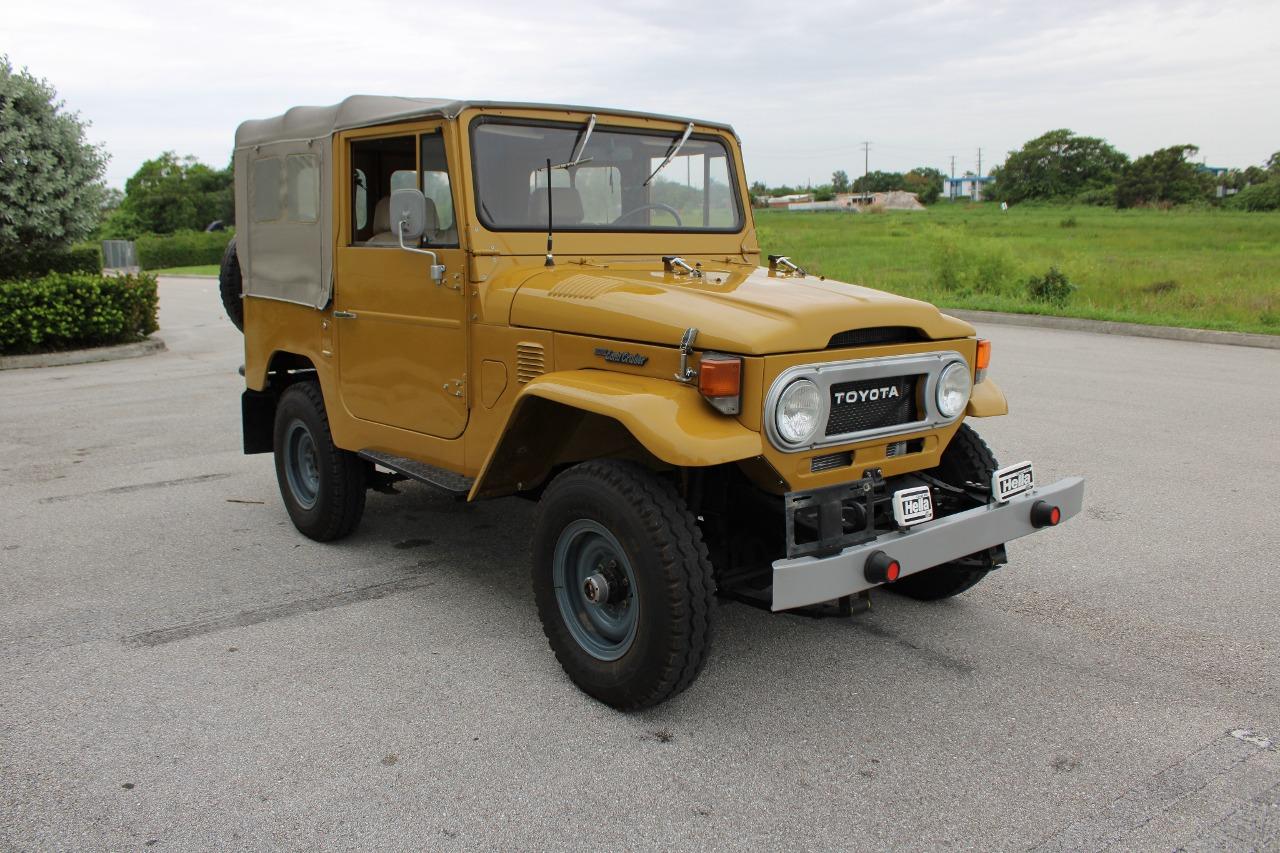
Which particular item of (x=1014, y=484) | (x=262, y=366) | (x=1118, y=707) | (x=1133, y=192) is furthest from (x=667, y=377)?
(x=1133, y=192)

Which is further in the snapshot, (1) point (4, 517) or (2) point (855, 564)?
(1) point (4, 517)

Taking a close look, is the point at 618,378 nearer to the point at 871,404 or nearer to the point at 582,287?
the point at 582,287

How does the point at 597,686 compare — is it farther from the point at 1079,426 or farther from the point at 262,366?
the point at 1079,426

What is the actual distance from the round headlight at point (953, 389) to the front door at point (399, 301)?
1971 millimetres

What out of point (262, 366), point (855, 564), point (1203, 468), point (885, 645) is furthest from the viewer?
point (1203, 468)

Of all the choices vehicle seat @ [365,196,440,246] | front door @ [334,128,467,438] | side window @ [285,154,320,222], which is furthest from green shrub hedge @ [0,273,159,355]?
vehicle seat @ [365,196,440,246]

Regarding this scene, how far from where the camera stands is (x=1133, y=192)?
6347cm

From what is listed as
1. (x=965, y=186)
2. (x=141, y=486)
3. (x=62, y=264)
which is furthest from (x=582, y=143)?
(x=965, y=186)

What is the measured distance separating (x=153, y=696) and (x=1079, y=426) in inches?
273

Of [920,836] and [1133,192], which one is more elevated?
[1133,192]

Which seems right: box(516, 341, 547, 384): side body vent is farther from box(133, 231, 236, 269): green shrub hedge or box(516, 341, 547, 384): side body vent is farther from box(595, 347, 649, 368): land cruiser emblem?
box(133, 231, 236, 269): green shrub hedge

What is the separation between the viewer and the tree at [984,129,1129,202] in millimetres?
76125

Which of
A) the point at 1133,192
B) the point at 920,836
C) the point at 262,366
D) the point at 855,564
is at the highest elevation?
the point at 1133,192

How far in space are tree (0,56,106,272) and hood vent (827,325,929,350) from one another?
1293cm
